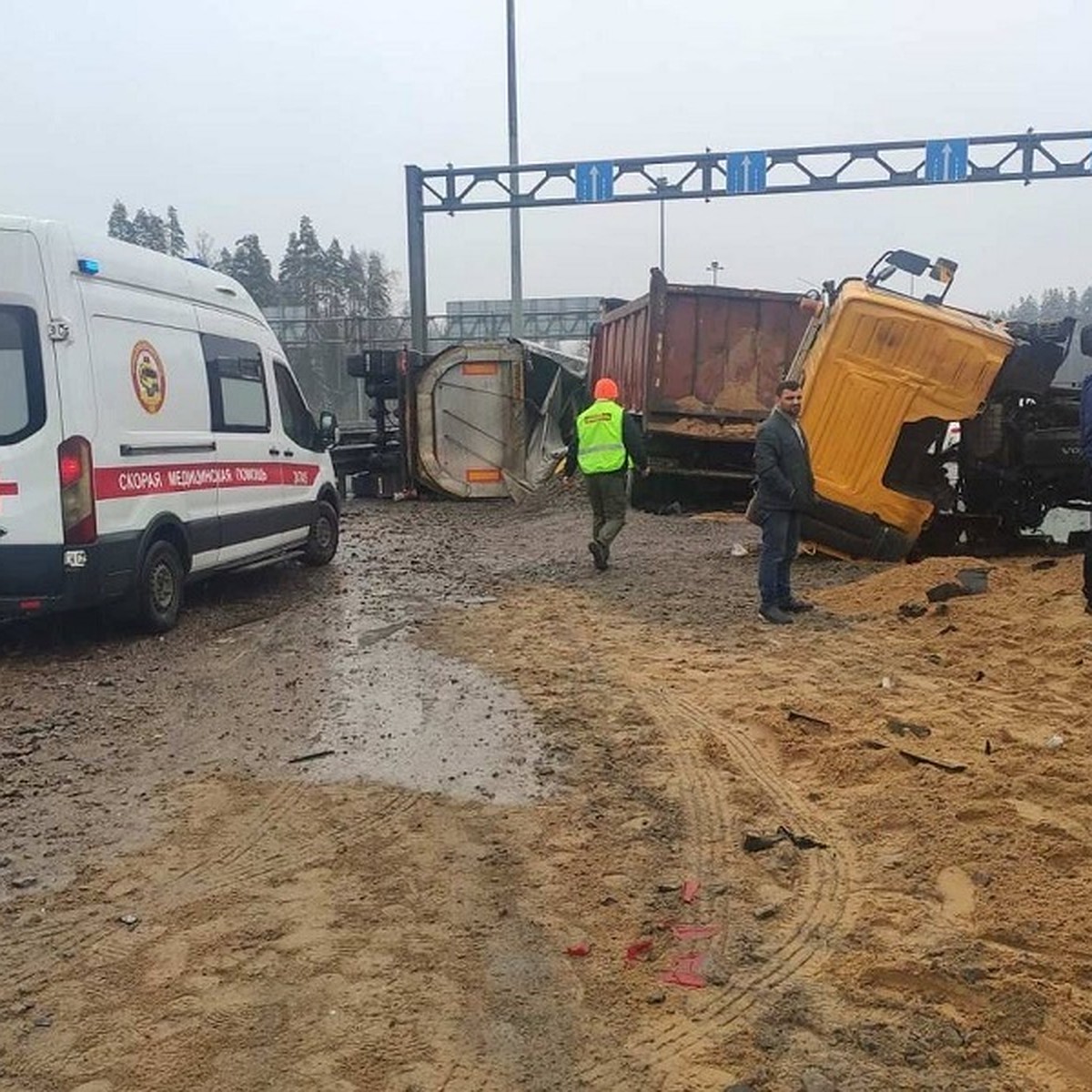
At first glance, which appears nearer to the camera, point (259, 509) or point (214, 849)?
point (214, 849)

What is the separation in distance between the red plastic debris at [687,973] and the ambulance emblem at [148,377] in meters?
5.35

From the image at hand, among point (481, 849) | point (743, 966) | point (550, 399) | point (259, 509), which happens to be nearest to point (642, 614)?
point (259, 509)

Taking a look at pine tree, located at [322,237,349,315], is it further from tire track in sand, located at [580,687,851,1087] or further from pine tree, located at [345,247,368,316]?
tire track in sand, located at [580,687,851,1087]

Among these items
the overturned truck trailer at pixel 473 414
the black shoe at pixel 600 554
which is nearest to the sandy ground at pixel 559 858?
the black shoe at pixel 600 554

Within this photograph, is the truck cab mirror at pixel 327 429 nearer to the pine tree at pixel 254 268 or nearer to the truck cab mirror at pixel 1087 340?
the truck cab mirror at pixel 1087 340

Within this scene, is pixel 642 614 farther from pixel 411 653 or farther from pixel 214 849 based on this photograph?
pixel 214 849

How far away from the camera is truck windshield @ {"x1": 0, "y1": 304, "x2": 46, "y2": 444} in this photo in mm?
6309

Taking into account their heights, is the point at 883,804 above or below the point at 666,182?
below

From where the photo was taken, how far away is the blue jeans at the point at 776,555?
287 inches

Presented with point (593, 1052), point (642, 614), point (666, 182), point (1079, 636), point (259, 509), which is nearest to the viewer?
point (593, 1052)

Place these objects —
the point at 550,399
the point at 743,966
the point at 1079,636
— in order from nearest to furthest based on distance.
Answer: the point at 743,966
the point at 1079,636
the point at 550,399

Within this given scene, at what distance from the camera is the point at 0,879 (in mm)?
3686

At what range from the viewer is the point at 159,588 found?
736 centimetres

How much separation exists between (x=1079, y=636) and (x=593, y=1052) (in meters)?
4.54
